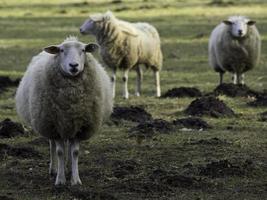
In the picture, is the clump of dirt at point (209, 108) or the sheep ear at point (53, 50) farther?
the clump of dirt at point (209, 108)

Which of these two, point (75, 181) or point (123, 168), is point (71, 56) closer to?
point (75, 181)

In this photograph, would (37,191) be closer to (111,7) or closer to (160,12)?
(160,12)

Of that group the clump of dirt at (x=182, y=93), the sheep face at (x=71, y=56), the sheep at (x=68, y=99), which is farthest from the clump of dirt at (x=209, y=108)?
the sheep face at (x=71, y=56)

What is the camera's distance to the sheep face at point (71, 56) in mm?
9984

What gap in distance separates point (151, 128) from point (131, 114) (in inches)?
83.3

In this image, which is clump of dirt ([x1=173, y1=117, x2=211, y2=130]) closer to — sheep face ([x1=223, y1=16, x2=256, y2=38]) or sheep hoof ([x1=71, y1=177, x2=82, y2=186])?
sheep hoof ([x1=71, y1=177, x2=82, y2=186])

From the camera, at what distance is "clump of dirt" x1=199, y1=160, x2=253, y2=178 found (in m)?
10.5

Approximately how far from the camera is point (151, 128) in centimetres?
1434

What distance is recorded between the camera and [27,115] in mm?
11164

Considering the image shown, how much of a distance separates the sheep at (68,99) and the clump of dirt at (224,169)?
1.62 meters

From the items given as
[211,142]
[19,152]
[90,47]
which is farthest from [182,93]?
[90,47]

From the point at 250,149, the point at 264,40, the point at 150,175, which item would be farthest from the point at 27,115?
the point at 264,40

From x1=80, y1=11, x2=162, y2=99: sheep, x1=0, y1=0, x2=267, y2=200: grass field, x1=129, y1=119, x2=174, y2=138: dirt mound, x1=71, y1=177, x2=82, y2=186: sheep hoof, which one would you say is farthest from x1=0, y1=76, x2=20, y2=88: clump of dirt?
x1=71, y1=177, x2=82, y2=186: sheep hoof

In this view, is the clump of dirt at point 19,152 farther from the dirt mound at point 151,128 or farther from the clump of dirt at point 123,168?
the dirt mound at point 151,128
